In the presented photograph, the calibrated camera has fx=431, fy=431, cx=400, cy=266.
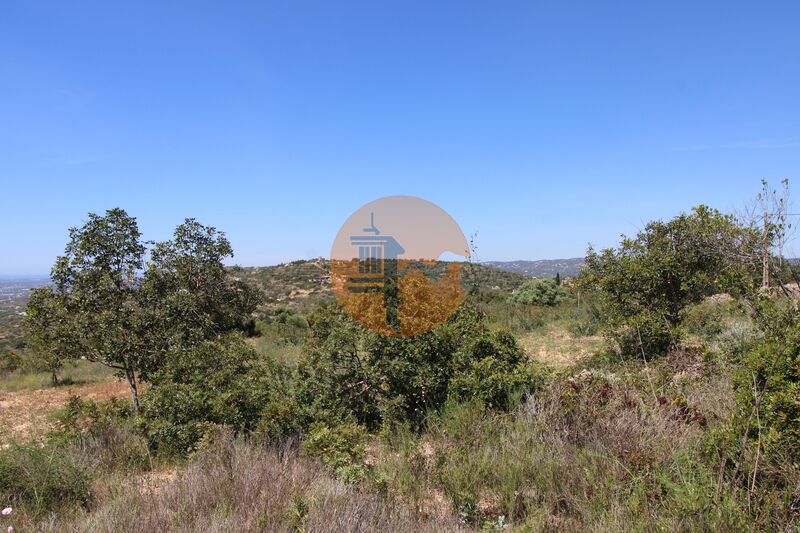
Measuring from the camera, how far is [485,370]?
17.4ft

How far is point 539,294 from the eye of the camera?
21.2 m

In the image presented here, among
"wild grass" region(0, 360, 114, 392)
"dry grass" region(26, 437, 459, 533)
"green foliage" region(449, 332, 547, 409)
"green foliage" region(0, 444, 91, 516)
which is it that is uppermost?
"green foliage" region(449, 332, 547, 409)

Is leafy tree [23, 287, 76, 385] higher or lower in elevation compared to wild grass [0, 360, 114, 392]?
higher

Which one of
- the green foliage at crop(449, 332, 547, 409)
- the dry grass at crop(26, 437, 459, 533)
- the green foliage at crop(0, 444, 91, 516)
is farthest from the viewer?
the green foliage at crop(449, 332, 547, 409)

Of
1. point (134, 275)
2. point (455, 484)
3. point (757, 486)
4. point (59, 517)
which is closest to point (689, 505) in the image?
point (757, 486)

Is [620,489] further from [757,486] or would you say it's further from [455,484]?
[455,484]

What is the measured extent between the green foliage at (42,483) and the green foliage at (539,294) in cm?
1832

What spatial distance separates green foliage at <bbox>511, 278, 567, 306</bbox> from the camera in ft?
67.5

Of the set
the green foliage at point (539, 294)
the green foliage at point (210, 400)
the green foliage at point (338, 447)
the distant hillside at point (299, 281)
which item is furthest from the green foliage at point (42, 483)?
the distant hillside at point (299, 281)

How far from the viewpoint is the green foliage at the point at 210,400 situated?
195 inches

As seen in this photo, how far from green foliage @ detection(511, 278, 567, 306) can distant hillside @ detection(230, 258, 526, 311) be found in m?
5.83

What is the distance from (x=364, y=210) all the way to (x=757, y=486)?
5382 mm

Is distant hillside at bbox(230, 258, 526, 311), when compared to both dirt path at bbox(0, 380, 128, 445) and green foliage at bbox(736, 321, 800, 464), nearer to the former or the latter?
dirt path at bbox(0, 380, 128, 445)

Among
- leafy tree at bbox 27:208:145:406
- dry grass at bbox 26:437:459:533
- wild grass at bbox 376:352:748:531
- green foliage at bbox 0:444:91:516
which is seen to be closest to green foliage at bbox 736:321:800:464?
wild grass at bbox 376:352:748:531
